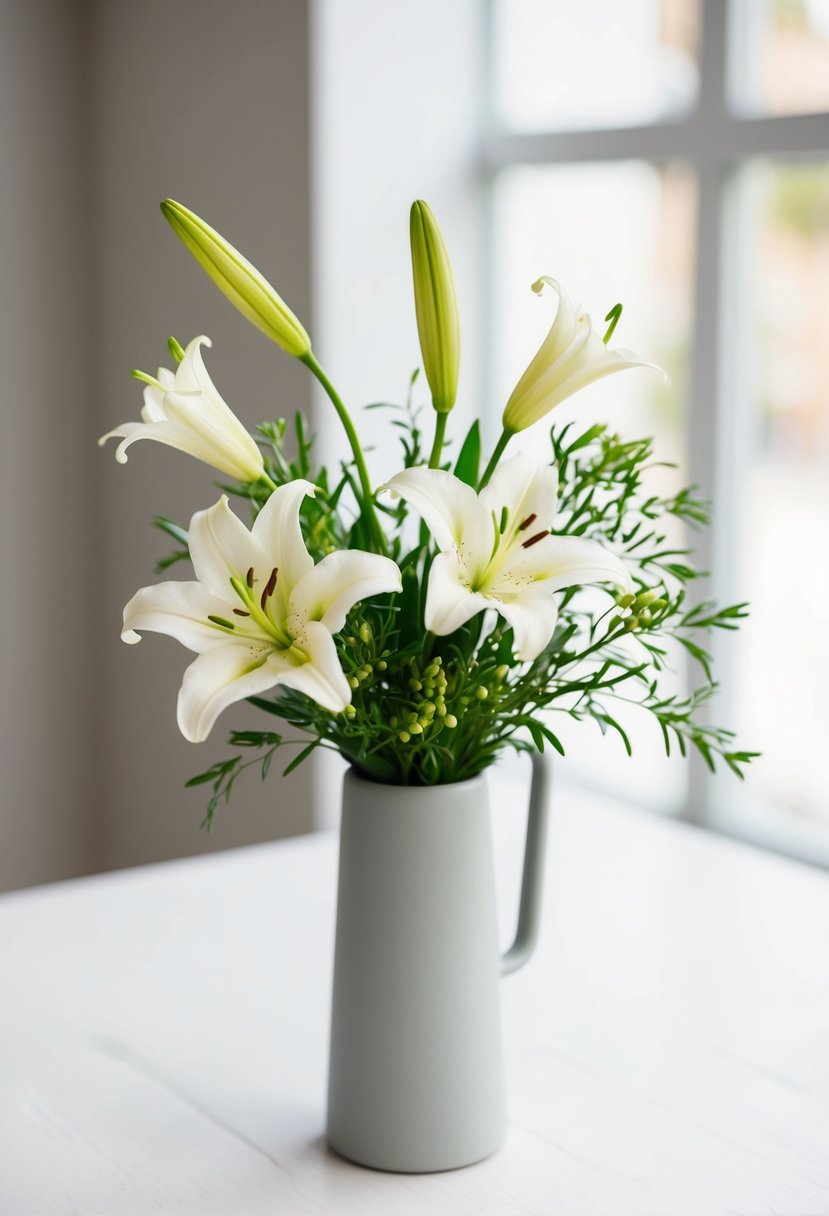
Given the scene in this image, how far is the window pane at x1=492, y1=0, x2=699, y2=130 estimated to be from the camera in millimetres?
1902

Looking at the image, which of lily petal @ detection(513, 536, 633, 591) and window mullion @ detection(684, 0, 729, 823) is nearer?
lily petal @ detection(513, 536, 633, 591)

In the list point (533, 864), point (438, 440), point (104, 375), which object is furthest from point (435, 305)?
point (104, 375)

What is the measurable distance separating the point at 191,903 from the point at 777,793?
85cm

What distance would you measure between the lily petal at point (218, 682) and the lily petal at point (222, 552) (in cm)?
4

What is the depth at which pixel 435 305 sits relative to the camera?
2.73 ft

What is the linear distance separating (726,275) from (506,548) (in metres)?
1.15

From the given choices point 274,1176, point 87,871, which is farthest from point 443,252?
point 87,871

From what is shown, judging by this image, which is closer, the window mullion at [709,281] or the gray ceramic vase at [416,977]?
the gray ceramic vase at [416,977]

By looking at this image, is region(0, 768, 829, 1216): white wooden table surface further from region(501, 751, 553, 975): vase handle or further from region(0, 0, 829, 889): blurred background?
region(0, 0, 829, 889): blurred background

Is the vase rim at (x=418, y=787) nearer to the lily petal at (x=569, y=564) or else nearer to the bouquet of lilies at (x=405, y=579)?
the bouquet of lilies at (x=405, y=579)

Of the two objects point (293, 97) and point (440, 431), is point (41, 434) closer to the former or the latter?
point (293, 97)

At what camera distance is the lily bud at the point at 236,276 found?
0.82 metres

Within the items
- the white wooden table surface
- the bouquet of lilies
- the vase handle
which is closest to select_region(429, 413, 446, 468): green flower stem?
the bouquet of lilies

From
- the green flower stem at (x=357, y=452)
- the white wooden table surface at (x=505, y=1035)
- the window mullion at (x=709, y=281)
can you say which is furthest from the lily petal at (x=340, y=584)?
the window mullion at (x=709, y=281)
